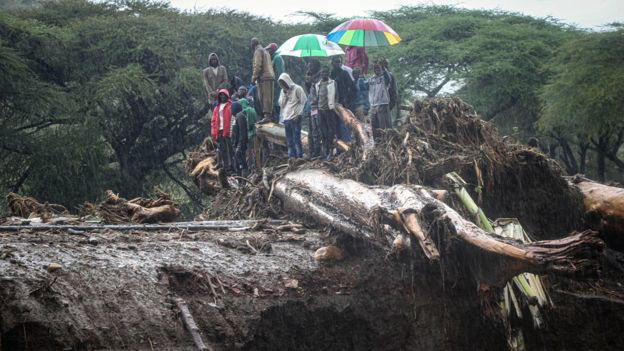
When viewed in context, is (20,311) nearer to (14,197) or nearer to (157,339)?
(157,339)

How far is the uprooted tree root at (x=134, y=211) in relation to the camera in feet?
33.7

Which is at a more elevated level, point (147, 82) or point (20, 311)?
point (20, 311)

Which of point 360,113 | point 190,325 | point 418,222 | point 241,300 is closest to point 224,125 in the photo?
point 360,113

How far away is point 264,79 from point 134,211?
4.73 m

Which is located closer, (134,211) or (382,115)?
(134,211)

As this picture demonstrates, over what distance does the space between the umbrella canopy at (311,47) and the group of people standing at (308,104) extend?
0.46 meters

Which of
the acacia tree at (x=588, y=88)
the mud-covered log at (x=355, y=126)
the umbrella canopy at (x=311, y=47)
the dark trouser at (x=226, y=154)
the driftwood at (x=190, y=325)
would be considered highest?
the umbrella canopy at (x=311, y=47)

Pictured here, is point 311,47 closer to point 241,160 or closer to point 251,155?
point 251,155

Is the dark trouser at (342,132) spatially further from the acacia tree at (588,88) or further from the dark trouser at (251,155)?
the acacia tree at (588,88)

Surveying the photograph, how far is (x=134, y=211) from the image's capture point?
10445 mm

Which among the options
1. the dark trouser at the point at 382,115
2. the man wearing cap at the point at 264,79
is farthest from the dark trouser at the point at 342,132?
the man wearing cap at the point at 264,79

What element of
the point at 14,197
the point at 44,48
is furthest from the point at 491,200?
the point at 44,48

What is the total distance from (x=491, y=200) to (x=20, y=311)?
18.2 ft

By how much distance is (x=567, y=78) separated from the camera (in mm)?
23891
